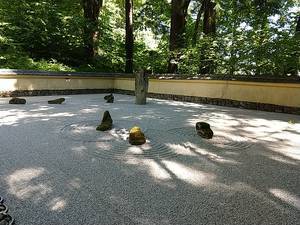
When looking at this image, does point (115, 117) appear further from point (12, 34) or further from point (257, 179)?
point (12, 34)

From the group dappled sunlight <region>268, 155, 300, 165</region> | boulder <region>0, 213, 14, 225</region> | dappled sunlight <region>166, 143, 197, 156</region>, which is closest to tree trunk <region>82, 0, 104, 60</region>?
dappled sunlight <region>166, 143, 197, 156</region>

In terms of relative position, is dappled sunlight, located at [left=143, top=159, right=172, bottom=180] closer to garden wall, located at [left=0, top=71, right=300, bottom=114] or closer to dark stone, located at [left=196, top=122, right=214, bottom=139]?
dark stone, located at [left=196, top=122, right=214, bottom=139]

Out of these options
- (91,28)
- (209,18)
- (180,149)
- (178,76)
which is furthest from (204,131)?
(91,28)

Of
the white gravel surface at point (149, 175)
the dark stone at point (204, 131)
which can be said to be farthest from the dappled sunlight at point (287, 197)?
the dark stone at point (204, 131)

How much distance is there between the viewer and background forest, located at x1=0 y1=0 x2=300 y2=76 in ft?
27.1

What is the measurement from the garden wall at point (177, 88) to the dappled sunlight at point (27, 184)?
6.46m

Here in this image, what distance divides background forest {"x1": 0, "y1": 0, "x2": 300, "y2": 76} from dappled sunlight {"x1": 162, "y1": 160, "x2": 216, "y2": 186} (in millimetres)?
5894

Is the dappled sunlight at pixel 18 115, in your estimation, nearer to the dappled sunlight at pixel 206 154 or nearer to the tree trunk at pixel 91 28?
the dappled sunlight at pixel 206 154

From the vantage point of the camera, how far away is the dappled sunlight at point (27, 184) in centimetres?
228

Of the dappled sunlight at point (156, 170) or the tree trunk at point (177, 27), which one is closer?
the dappled sunlight at point (156, 170)

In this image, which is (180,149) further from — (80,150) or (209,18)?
(209,18)

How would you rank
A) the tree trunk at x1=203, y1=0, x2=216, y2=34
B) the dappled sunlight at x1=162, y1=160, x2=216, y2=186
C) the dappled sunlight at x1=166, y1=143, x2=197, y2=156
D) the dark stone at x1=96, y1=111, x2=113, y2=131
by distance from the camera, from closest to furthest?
1. the dappled sunlight at x1=162, y1=160, x2=216, y2=186
2. the dappled sunlight at x1=166, y1=143, x2=197, y2=156
3. the dark stone at x1=96, y1=111, x2=113, y2=131
4. the tree trunk at x1=203, y1=0, x2=216, y2=34

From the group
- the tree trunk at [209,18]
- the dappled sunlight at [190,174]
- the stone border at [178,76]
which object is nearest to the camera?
the dappled sunlight at [190,174]

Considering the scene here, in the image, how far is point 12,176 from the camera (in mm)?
2637
